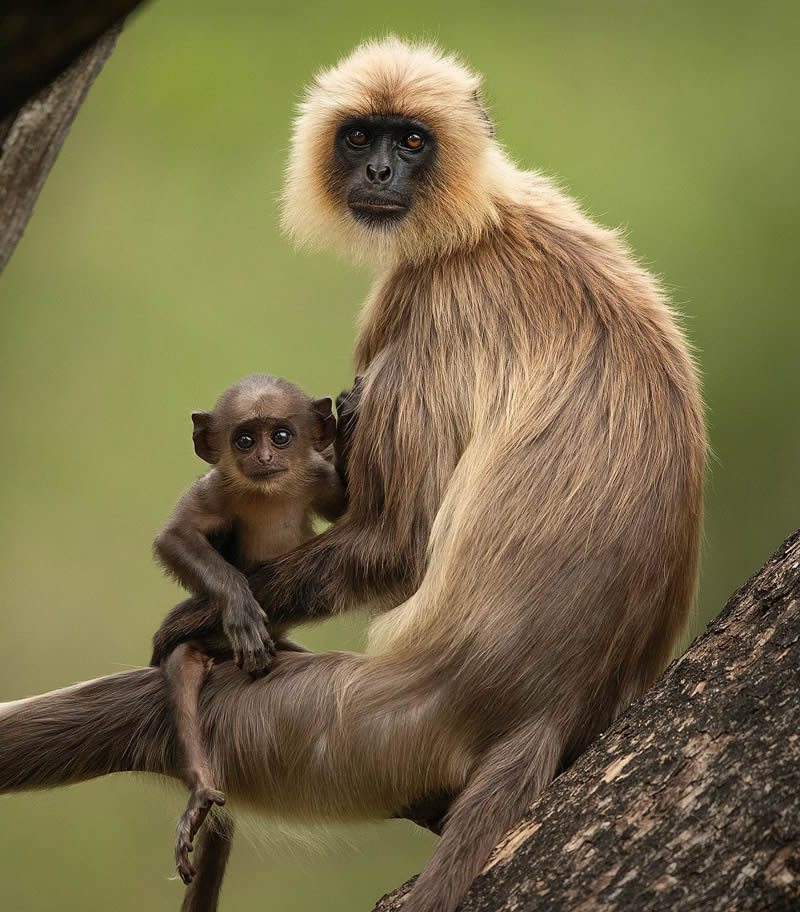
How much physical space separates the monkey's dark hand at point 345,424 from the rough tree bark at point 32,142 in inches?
54.0

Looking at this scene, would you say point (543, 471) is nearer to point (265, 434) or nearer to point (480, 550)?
point (480, 550)

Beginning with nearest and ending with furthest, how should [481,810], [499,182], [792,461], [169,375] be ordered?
[481,810], [499,182], [792,461], [169,375]

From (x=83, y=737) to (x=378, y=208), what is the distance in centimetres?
176

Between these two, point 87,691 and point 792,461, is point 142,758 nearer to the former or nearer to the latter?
point 87,691

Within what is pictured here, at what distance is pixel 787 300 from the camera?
23.6 feet

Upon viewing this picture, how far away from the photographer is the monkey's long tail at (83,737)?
3.27 metres

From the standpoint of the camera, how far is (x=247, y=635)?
3.26 m

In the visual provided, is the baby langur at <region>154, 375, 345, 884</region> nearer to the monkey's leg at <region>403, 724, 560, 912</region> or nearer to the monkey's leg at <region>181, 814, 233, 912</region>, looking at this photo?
the monkey's leg at <region>181, 814, 233, 912</region>

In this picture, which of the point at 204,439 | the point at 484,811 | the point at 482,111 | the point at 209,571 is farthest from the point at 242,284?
the point at 484,811

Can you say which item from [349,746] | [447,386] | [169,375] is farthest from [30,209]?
[169,375]

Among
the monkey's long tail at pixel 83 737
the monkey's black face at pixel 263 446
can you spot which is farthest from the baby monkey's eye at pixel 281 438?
the monkey's long tail at pixel 83 737

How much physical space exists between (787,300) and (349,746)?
16.4 ft

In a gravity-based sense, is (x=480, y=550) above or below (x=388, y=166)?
below

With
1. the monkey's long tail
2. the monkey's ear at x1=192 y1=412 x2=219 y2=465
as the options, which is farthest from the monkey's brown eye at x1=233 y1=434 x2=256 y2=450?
the monkey's long tail
